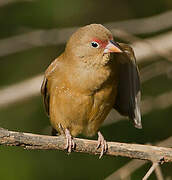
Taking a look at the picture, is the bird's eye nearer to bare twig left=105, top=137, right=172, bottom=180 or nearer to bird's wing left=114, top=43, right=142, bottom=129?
bird's wing left=114, top=43, right=142, bottom=129

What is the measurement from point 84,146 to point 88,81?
708mm

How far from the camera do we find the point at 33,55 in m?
8.05

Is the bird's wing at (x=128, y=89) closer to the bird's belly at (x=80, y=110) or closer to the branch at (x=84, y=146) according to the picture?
the bird's belly at (x=80, y=110)

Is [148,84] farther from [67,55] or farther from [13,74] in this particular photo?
[67,55]

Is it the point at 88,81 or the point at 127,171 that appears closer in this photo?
the point at 88,81

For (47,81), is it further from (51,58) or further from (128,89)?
(51,58)

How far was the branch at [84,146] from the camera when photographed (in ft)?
14.4

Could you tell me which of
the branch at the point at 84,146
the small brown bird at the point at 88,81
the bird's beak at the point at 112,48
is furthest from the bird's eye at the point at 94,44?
the branch at the point at 84,146

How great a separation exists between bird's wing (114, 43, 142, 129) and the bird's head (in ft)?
1.30

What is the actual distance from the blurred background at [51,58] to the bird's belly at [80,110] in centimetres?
104

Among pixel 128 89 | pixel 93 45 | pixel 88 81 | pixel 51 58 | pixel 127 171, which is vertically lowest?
pixel 51 58

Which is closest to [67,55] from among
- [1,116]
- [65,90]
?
[65,90]

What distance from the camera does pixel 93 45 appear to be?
5.11 m

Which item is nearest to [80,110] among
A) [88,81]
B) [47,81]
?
[88,81]
